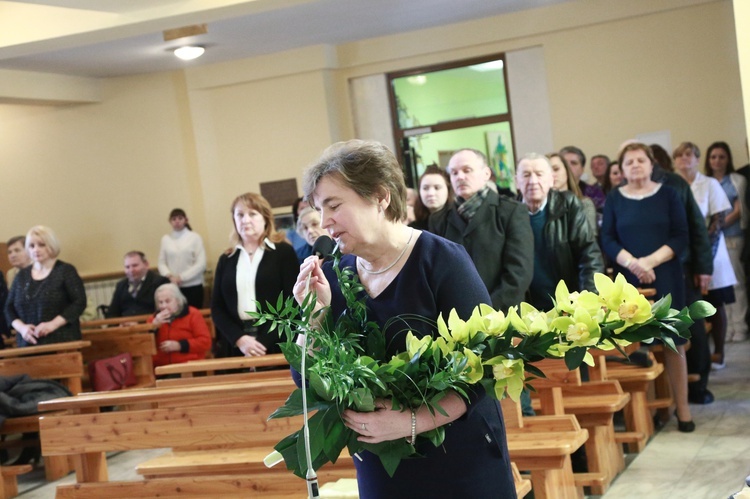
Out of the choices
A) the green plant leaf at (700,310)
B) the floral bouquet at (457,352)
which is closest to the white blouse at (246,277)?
the floral bouquet at (457,352)

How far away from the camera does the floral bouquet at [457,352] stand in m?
1.91

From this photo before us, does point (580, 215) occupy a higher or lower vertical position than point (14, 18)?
lower

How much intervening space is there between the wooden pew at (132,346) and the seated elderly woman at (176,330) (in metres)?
0.17

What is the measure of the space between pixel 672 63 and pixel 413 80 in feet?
9.57

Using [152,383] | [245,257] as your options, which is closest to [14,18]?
[152,383]

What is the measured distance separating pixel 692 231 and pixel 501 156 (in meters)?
A: 5.16

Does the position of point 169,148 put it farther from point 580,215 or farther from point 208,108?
Answer: point 580,215

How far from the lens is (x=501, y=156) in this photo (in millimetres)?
10969

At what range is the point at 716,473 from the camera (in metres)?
4.76

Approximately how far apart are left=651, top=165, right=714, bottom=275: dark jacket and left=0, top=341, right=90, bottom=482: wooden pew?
157 inches

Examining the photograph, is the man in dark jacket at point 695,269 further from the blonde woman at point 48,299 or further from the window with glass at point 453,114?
the window with glass at point 453,114

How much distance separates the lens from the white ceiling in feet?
24.8

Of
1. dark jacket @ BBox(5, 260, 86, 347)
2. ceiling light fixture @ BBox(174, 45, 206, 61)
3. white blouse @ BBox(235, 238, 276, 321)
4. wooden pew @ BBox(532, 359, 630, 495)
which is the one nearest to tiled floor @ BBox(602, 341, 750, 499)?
wooden pew @ BBox(532, 359, 630, 495)

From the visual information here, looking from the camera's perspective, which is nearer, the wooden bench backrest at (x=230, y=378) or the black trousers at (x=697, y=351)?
the wooden bench backrest at (x=230, y=378)
